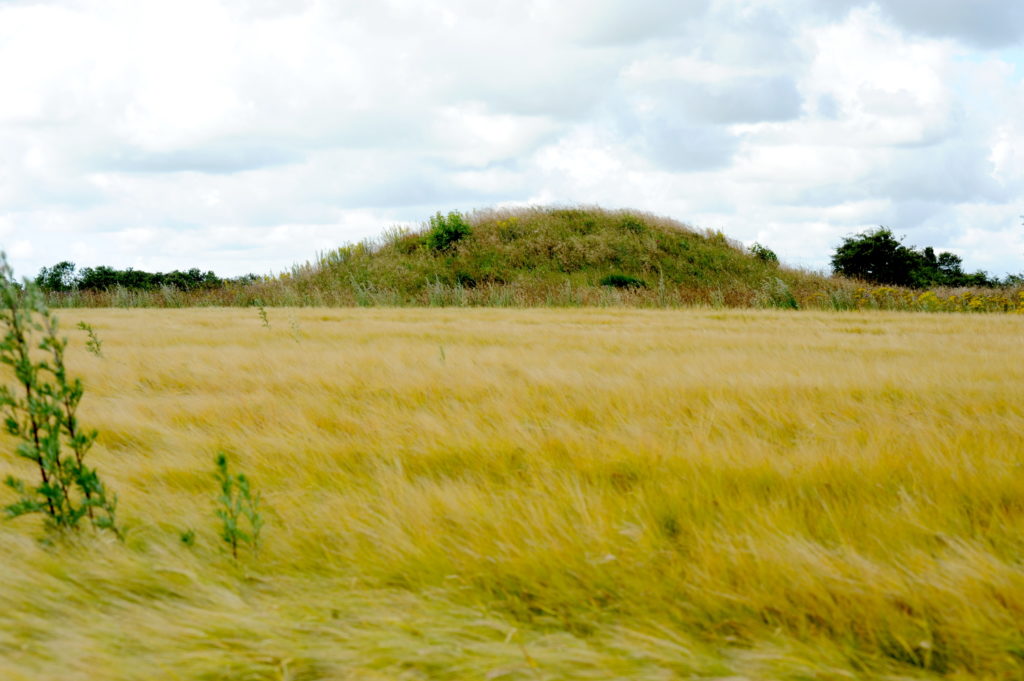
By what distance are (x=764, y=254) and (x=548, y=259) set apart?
798cm

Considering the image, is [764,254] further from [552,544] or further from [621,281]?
[552,544]

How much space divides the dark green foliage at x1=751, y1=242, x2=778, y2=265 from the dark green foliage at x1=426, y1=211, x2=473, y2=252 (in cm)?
1013

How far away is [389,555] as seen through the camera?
2047mm

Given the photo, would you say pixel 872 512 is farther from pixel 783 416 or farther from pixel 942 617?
pixel 783 416

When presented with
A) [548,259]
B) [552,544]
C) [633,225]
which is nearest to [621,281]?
[548,259]

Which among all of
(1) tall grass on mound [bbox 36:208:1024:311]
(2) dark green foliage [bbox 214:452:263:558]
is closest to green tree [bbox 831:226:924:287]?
(1) tall grass on mound [bbox 36:208:1024:311]

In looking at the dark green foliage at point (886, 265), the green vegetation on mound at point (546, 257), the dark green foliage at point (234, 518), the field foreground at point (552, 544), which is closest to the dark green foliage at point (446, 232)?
the green vegetation on mound at point (546, 257)

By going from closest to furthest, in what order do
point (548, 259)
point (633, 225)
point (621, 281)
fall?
point (621, 281) → point (548, 259) → point (633, 225)

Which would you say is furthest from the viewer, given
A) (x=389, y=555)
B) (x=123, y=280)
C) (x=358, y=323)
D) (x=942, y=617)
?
(x=123, y=280)

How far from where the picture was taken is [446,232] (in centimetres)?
2572

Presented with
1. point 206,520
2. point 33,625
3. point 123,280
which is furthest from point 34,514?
point 123,280

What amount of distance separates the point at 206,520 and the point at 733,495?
65.0 inches

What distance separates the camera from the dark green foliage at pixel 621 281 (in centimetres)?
2227

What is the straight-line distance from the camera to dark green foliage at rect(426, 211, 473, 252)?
25.5 metres
